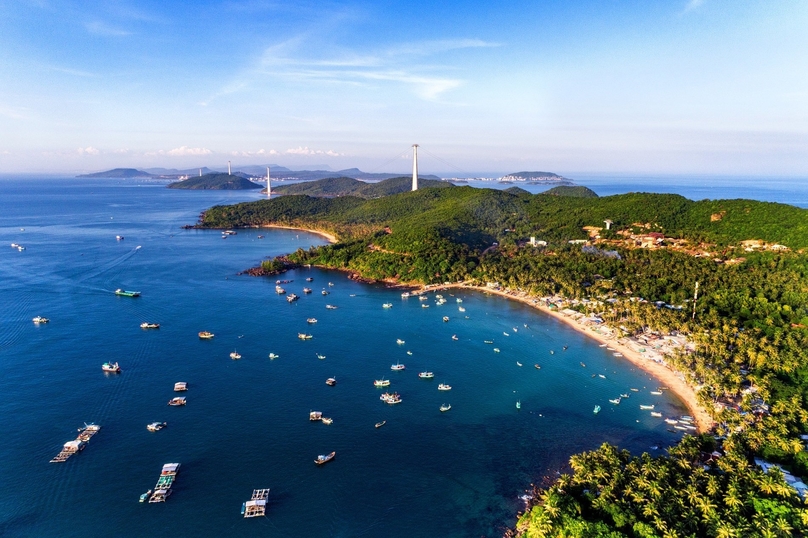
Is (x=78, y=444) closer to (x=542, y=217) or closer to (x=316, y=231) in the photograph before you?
(x=542, y=217)

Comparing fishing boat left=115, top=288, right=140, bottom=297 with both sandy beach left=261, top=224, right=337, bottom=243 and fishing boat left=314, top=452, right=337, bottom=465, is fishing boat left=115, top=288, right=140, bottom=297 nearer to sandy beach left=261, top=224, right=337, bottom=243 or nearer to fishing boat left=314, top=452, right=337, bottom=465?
fishing boat left=314, top=452, right=337, bottom=465

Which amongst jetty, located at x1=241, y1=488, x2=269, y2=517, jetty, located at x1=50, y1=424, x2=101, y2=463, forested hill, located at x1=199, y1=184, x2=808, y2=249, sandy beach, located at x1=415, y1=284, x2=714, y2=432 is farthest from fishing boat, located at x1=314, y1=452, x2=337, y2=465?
forested hill, located at x1=199, y1=184, x2=808, y2=249

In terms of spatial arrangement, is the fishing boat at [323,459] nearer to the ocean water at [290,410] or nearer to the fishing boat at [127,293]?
the ocean water at [290,410]

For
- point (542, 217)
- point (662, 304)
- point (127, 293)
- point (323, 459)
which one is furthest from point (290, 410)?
point (542, 217)

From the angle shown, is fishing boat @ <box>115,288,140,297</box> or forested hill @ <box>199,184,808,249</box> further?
forested hill @ <box>199,184,808,249</box>

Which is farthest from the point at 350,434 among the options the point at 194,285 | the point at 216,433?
the point at 194,285

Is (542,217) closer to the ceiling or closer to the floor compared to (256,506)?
closer to the ceiling

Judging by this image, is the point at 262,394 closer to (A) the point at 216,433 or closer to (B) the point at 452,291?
(A) the point at 216,433

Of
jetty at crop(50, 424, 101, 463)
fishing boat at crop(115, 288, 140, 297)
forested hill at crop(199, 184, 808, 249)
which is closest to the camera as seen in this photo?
jetty at crop(50, 424, 101, 463)
